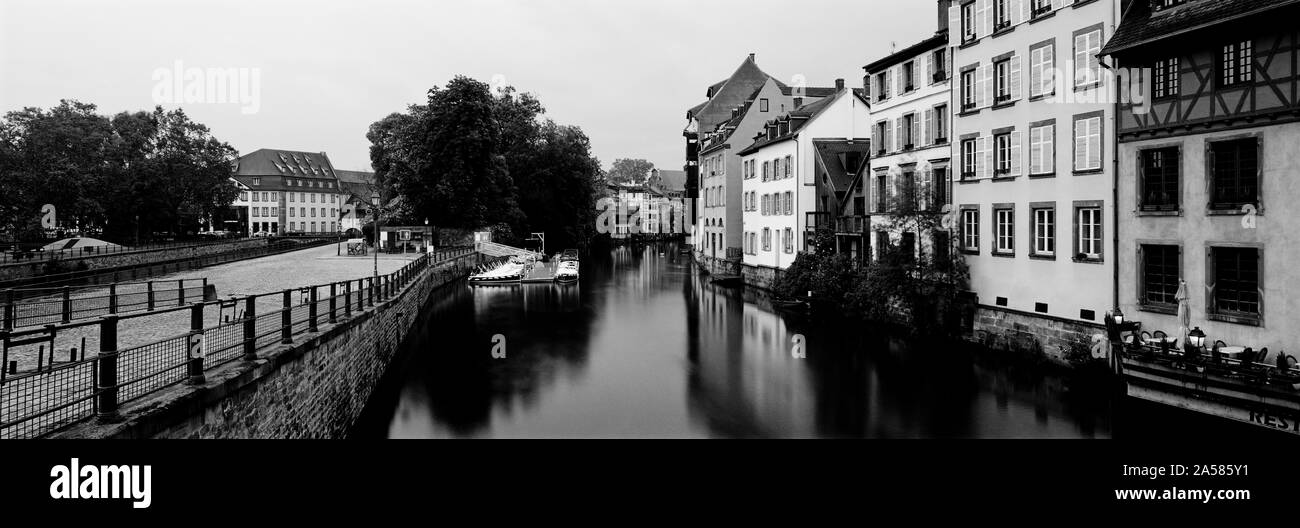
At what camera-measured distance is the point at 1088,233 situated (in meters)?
18.9

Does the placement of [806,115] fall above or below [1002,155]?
above

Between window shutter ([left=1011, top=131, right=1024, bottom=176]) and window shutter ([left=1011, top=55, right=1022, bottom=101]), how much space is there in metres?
1.04

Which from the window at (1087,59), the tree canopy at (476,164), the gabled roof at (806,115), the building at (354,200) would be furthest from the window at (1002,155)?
the building at (354,200)

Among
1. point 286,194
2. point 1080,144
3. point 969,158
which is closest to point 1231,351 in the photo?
point 1080,144

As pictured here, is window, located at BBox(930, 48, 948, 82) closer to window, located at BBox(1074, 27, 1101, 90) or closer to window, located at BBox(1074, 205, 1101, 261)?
window, located at BBox(1074, 27, 1101, 90)

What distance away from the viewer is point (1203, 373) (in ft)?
44.8

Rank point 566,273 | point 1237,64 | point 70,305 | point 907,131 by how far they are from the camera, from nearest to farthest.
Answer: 1. point 70,305
2. point 1237,64
3. point 907,131
4. point 566,273

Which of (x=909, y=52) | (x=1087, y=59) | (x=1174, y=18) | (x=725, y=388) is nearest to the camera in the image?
(x=1174, y=18)

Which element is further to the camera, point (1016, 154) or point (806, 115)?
point (806, 115)

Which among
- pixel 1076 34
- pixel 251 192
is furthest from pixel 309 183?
pixel 1076 34

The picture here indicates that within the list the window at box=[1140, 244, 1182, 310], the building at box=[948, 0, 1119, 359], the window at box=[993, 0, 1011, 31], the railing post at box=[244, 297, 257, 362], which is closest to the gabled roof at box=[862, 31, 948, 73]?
the building at box=[948, 0, 1119, 359]

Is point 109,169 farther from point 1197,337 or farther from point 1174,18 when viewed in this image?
point 1197,337

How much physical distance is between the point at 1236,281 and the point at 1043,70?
7668mm

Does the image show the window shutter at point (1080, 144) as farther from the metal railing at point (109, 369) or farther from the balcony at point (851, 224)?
the metal railing at point (109, 369)
